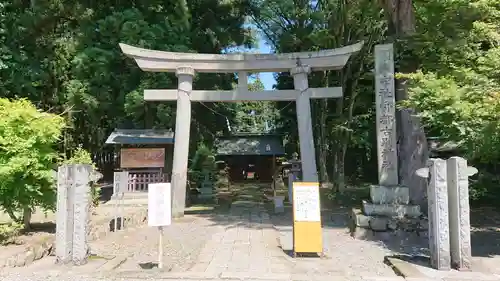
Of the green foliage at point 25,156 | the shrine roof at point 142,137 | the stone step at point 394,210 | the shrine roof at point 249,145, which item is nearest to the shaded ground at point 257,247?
→ the stone step at point 394,210

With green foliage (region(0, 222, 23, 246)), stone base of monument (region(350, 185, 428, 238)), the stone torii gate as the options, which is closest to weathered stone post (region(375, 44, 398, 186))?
stone base of monument (region(350, 185, 428, 238))

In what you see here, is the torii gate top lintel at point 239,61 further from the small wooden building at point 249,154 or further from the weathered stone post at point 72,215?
the small wooden building at point 249,154

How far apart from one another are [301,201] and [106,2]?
13.8 m

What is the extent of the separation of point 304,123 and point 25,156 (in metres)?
8.21

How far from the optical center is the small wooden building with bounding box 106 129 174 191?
14820 mm

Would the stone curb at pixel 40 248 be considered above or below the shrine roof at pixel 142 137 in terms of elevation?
below

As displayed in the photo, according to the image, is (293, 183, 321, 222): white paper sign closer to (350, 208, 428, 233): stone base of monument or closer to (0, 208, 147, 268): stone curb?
(350, 208, 428, 233): stone base of monument

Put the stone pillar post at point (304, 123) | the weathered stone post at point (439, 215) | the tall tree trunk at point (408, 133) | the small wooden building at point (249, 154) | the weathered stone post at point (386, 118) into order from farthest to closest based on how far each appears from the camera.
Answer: the small wooden building at point (249, 154)
the stone pillar post at point (304, 123)
the tall tree trunk at point (408, 133)
the weathered stone post at point (386, 118)
the weathered stone post at point (439, 215)

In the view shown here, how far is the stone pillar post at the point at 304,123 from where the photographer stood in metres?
12.7

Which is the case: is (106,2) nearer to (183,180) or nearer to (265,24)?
(265,24)

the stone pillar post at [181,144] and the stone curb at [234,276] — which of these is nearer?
the stone curb at [234,276]

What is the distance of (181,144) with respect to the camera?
492 inches

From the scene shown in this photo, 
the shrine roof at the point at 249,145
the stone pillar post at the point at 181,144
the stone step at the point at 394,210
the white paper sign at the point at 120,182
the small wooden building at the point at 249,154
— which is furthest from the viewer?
the small wooden building at the point at 249,154

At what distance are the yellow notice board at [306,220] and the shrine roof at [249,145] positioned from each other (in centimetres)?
1953
